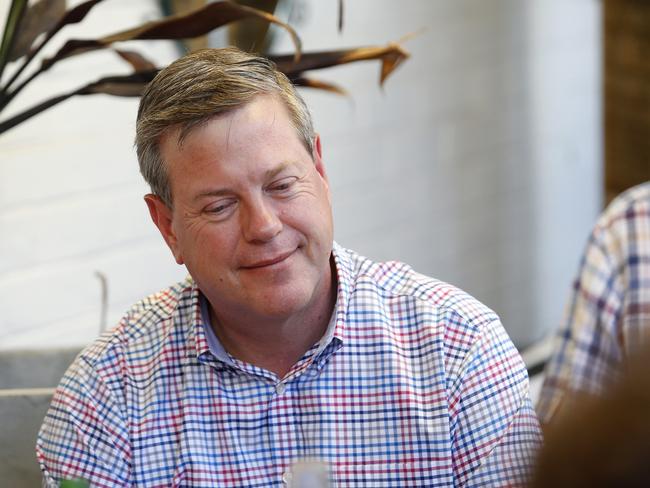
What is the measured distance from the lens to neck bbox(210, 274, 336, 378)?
5.52 feet

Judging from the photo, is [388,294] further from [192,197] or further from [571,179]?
[571,179]

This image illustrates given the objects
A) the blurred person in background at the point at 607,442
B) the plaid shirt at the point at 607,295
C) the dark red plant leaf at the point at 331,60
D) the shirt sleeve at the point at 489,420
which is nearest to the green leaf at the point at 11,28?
the dark red plant leaf at the point at 331,60

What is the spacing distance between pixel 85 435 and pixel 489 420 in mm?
630

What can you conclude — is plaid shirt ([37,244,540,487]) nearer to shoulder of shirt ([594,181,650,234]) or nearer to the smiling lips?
the smiling lips

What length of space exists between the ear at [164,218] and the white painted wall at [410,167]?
659 millimetres

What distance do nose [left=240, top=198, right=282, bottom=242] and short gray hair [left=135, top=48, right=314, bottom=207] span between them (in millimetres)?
135

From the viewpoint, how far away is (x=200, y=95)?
1559 millimetres

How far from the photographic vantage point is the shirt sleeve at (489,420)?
62.9 inches

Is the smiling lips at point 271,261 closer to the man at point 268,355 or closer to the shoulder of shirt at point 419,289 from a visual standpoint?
the man at point 268,355

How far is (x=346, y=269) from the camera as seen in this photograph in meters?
1.75

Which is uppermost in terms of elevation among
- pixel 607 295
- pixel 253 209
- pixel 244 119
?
pixel 244 119

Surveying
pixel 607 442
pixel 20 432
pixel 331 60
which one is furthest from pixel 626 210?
pixel 607 442

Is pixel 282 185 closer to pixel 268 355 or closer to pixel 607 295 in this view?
pixel 268 355

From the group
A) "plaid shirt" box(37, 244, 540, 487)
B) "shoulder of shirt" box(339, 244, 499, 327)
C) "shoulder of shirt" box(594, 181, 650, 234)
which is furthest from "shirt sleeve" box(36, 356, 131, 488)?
"shoulder of shirt" box(594, 181, 650, 234)
